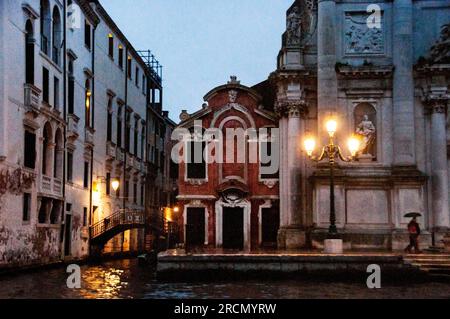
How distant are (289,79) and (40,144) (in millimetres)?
11666

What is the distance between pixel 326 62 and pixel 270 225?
972cm

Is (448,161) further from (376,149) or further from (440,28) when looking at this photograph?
(440,28)

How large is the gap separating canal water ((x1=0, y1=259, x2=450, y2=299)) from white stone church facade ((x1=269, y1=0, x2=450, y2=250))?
8.35 metres

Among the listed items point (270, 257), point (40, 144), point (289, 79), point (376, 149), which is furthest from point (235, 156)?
point (270, 257)

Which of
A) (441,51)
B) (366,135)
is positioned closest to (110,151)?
(366,135)

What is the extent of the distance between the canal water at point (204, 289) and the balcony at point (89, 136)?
14.1m

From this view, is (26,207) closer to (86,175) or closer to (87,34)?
(86,175)

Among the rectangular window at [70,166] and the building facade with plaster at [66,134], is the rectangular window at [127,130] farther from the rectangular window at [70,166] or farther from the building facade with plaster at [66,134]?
the rectangular window at [70,166]

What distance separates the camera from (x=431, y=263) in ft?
82.7

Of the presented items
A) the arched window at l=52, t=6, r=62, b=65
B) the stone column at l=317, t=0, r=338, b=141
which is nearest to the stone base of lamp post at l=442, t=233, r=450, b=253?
the stone column at l=317, t=0, r=338, b=141

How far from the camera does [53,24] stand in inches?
1359

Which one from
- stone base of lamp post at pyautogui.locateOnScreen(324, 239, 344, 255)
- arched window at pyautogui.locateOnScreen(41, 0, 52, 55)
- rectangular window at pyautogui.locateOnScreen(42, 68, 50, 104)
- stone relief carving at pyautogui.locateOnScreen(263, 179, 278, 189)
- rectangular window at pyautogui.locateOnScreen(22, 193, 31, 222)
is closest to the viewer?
stone base of lamp post at pyautogui.locateOnScreen(324, 239, 344, 255)

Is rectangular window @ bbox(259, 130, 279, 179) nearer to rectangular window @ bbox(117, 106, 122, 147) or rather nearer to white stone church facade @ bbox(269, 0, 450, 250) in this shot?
white stone church facade @ bbox(269, 0, 450, 250)

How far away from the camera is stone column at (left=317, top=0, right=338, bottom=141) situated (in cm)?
3294
